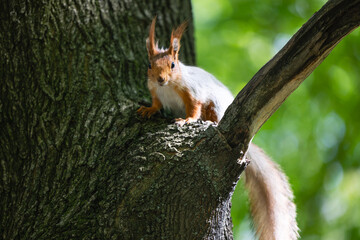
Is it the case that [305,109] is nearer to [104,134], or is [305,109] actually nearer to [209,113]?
[209,113]

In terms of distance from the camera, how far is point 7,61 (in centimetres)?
284

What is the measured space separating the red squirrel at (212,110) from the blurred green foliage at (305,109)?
7.18 feet

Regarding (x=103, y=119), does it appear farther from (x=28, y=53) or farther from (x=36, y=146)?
(x=28, y=53)

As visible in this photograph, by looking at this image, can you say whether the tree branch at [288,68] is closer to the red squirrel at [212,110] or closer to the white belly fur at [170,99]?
the red squirrel at [212,110]

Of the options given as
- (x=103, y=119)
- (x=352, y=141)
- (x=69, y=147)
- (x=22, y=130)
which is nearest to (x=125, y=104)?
(x=103, y=119)

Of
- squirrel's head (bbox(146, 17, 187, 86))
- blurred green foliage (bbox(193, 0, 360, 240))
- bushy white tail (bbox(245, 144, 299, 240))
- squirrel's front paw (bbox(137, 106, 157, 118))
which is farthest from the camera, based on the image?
blurred green foliage (bbox(193, 0, 360, 240))

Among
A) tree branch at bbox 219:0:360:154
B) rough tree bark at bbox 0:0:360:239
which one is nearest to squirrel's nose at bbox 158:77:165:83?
rough tree bark at bbox 0:0:360:239

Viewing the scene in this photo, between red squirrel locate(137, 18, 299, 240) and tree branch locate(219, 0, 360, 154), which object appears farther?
red squirrel locate(137, 18, 299, 240)

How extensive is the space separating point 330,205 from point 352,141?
973mm

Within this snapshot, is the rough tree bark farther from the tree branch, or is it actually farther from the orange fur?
the orange fur

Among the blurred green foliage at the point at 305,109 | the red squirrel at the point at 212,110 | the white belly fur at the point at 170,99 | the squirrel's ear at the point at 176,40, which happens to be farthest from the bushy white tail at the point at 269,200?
the blurred green foliage at the point at 305,109

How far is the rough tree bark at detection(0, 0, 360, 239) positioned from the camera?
2.08 metres

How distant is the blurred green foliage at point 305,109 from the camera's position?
5332 mm

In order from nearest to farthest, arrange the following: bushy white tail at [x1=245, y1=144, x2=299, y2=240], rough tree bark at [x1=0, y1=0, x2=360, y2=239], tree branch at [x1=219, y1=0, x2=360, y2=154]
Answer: tree branch at [x1=219, y1=0, x2=360, y2=154] < rough tree bark at [x1=0, y1=0, x2=360, y2=239] < bushy white tail at [x1=245, y1=144, x2=299, y2=240]
